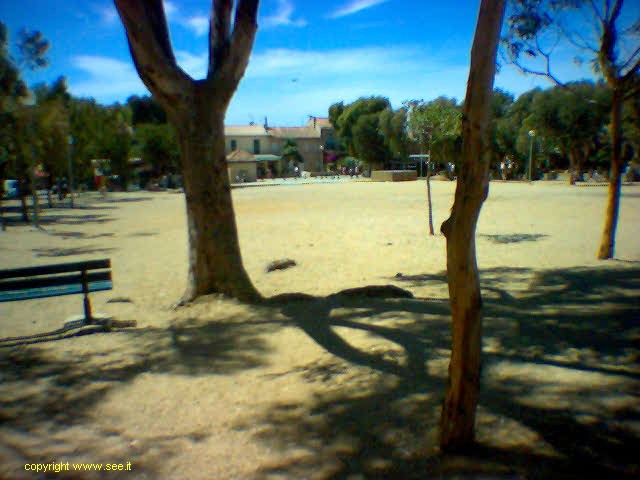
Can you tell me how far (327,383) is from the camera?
4.16 metres

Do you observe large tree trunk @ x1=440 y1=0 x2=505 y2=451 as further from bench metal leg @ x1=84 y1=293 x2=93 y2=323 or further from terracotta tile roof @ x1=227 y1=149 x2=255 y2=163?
terracotta tile roof @ x1=227 y1=149 x2=255 y2=163

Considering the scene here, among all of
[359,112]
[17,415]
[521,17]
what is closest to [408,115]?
[521,17]

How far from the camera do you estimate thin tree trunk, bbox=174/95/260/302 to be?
6840 millimetres

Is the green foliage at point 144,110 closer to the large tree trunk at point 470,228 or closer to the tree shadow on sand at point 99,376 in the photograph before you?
the tree shadow on sand at point 99,376

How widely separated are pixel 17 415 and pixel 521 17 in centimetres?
1029

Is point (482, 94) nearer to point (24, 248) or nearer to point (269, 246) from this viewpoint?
point (269, 246)

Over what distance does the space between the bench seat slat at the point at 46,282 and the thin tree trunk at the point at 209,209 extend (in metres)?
1.24

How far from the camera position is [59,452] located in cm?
315

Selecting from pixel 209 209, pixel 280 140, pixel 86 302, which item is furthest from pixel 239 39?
pixel 280 140

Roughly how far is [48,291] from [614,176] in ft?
32.8

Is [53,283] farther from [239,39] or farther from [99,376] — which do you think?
[239,39]

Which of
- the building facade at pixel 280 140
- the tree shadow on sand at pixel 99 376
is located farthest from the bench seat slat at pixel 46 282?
the building facade at pixel 280 140

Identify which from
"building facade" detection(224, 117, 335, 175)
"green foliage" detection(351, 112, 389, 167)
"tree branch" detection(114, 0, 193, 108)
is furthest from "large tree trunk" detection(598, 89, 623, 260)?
"building facade" detection(224, 117, 335, 175)

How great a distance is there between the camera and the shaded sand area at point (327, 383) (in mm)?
2953
